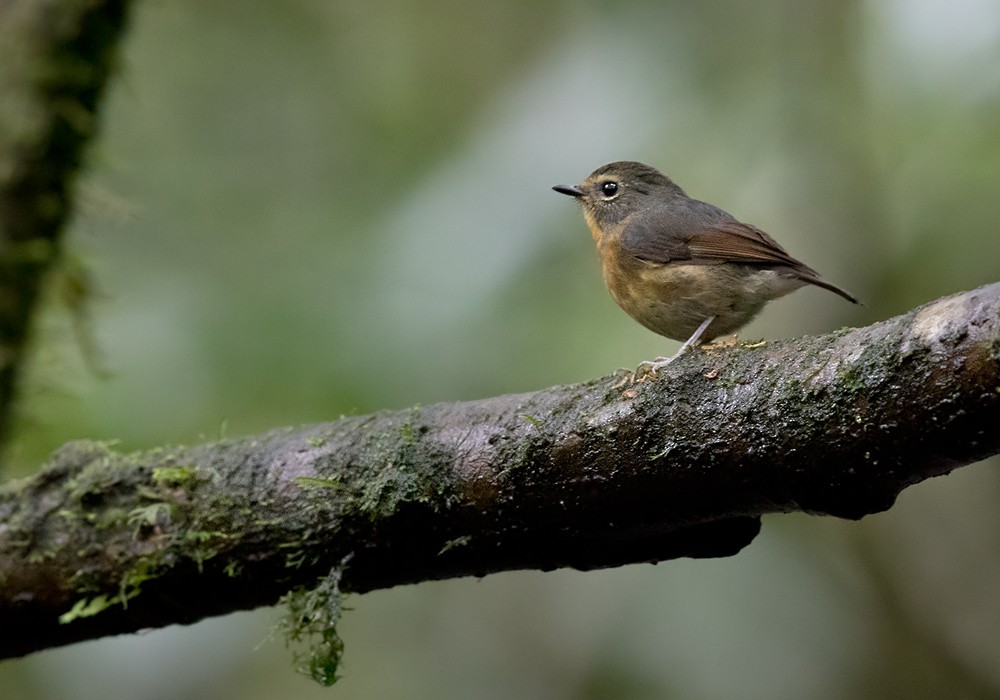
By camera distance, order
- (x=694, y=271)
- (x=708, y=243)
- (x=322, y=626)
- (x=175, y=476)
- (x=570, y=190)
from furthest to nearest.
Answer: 1. (x=570, y=190)
2. (x=708, y=243)
3. (x=694, y=271)
4. (x=175, y=476)
5. (x=322, y=626)

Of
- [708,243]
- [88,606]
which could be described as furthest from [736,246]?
[88,606]

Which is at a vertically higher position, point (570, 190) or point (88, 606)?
point (570, 190)

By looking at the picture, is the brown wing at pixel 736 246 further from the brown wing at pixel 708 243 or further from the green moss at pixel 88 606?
the green moss at pixel 88 606

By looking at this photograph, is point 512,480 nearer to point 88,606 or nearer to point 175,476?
point 175,476

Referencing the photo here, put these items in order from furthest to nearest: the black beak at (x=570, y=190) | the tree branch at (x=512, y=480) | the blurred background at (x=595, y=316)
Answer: the black beak at (x=570, y=190)
the blurred background at (x=595, y=316)
the tree branch at (x=512, y=480)

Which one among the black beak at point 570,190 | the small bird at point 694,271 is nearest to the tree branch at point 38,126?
the black beak at point 570,190

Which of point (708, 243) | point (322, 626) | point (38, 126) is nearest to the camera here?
point (322, 626)

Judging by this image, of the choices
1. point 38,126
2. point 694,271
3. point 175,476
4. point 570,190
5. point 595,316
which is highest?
point 570,190

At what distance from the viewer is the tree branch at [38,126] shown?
3.70 metres

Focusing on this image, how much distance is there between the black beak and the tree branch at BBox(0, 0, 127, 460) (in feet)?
6.16

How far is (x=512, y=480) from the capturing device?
2.54 metres

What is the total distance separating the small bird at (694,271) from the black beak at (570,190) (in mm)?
349

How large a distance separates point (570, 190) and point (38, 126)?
7.09 ft

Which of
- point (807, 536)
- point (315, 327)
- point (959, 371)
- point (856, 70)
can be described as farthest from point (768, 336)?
point (959, 371)
